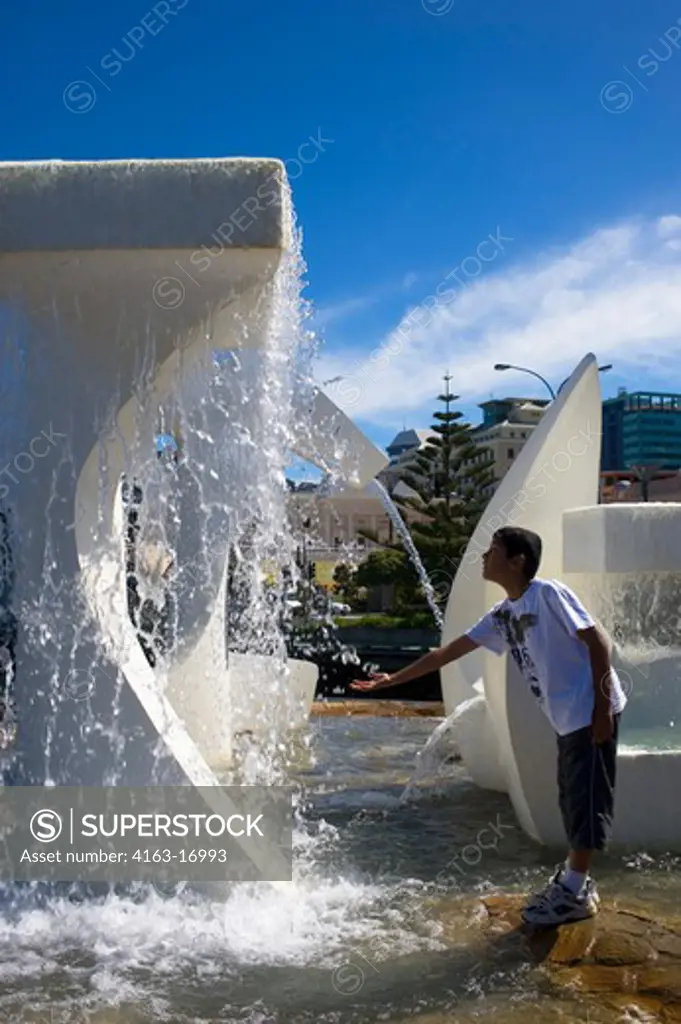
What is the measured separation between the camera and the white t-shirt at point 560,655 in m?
4.11

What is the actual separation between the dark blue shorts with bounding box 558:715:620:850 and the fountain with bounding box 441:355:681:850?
1359mm

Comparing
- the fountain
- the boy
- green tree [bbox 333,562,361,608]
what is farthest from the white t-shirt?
green tree [bbox 333,562,361,608]

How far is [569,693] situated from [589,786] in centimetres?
38

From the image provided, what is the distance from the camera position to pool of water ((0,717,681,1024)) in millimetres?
Result: 3562

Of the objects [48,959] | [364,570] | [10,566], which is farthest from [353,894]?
[364,570]

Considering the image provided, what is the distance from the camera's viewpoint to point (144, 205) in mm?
4605

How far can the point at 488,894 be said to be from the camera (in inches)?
191

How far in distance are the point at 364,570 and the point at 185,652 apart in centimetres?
1974

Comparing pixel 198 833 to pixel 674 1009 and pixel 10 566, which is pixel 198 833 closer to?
pixel 10 566

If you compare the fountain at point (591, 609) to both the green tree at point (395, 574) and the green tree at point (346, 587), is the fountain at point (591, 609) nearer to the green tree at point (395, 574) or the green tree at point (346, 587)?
the green tree at point (395, 574)

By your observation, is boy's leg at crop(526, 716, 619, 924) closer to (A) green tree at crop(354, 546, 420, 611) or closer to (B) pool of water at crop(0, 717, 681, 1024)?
(B) pool of water at crop(0, 717, 681, 1024)

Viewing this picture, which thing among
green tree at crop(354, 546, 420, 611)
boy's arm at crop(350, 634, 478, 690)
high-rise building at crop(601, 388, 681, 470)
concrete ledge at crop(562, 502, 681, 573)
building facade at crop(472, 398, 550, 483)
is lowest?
boy's arm at crop(350, 634, 478, 690)

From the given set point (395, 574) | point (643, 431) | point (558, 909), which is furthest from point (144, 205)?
point (643, 431)

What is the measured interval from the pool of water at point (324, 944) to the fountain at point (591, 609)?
0.30 metres
